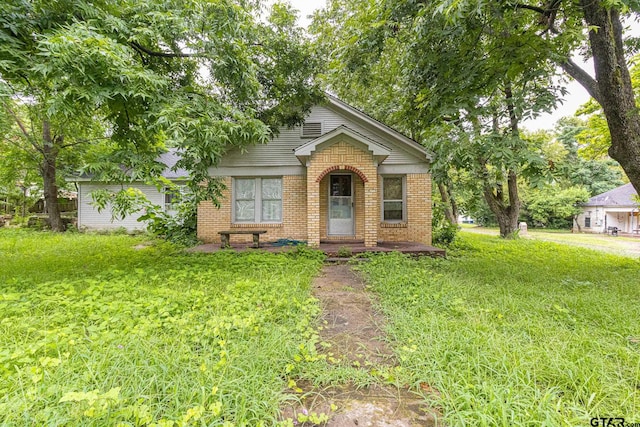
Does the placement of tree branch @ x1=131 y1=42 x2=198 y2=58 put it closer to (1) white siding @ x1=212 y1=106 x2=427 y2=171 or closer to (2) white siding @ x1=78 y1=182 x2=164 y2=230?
(1) white siding @ x1=212 y1=106 x2=427 y2=171

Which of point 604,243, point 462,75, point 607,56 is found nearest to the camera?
point 607,56

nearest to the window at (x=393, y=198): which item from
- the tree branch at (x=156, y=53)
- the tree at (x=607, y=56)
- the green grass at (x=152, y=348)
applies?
the tree at (x=607, y=56)

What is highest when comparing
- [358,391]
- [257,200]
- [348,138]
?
[348,138]

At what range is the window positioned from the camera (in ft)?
32.7

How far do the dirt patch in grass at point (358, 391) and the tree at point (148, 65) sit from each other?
3.84 m

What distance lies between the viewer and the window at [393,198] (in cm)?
996

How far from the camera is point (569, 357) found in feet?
8.16

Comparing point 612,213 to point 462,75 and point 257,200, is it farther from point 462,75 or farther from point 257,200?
point 257,200

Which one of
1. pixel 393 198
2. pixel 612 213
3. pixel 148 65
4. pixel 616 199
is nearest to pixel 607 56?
pixel 393 198

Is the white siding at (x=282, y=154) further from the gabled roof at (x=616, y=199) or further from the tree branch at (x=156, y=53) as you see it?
the gabled roof at (x=616, y=199)

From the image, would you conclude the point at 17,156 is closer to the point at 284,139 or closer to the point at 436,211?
the point at 284,139

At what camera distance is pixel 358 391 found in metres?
2.21

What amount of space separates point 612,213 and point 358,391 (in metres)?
36.2

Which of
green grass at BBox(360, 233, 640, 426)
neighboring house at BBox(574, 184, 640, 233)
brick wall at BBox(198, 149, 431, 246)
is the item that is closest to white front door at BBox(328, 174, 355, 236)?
brick wall at BBox(198, 149, 431, 246)
